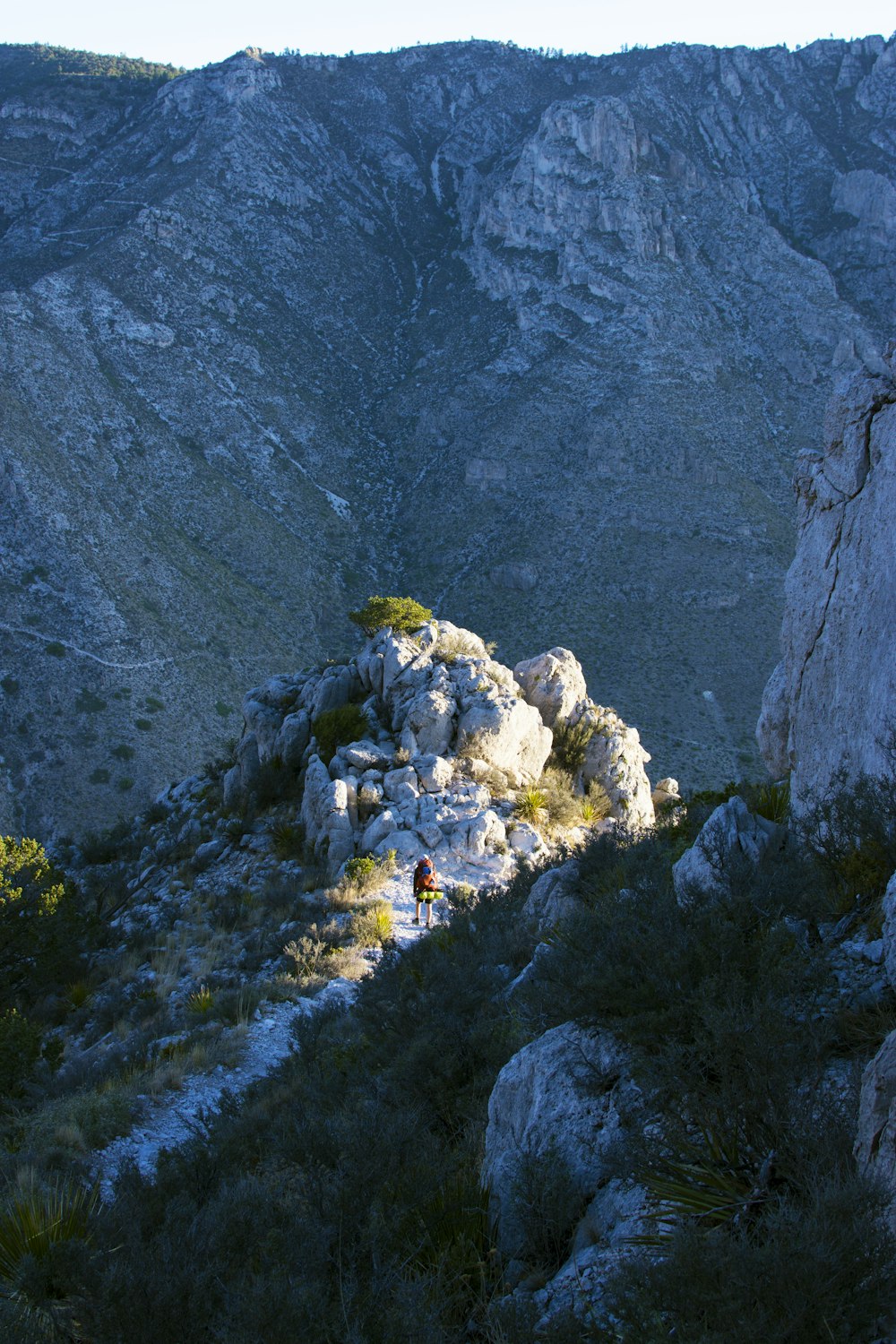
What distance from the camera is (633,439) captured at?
189 ft

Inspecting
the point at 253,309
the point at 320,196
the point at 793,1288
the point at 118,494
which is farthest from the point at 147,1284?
the point at 320,196

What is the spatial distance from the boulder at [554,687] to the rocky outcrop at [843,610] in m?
9.30

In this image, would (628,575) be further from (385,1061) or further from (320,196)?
(320,196)

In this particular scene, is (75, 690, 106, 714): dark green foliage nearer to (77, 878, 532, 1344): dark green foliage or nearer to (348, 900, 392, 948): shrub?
(348, 900, 392, 948): shrub

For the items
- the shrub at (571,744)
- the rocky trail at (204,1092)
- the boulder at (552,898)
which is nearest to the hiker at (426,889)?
the rocky trail at (204,1092)

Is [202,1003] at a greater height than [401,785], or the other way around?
[401,785]

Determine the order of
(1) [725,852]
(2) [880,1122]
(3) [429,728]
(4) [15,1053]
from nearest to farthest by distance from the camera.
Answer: (2) [880,1122] < (1) [725,852] < (4) [15,1053] < (3) [429,728]

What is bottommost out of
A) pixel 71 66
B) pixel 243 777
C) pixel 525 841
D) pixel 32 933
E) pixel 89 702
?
pixel 89 702

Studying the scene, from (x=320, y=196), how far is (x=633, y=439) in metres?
42.8

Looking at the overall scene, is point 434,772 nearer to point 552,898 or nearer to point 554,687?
point 554,687

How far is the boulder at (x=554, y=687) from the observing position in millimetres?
18812

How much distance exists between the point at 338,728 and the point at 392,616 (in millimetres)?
3731

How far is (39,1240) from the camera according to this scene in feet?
15.7

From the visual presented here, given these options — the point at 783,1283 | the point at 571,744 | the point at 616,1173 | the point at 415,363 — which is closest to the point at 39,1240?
the point at 616,1173
